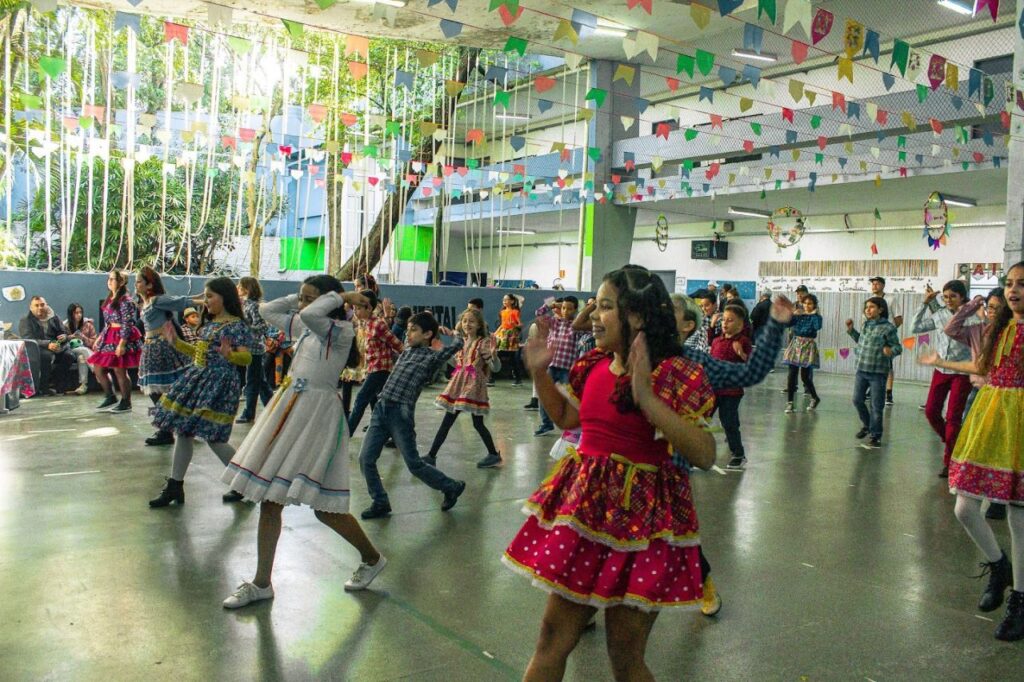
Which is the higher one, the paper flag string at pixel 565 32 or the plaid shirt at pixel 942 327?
the paper flag string at pixel 565 32

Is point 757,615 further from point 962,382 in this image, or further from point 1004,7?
point 1004,7

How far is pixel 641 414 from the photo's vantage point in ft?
7.52

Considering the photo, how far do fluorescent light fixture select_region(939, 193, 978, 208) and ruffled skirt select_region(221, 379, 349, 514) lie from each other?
601 inches

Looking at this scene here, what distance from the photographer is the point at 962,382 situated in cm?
702

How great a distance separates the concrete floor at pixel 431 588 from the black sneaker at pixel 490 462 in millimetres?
181

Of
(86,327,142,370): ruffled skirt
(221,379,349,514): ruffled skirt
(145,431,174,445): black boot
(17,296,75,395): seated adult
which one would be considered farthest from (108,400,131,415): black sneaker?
(221,379,349,514): ruffled skirt

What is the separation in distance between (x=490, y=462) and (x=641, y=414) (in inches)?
202

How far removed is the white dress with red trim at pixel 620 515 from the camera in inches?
87.8

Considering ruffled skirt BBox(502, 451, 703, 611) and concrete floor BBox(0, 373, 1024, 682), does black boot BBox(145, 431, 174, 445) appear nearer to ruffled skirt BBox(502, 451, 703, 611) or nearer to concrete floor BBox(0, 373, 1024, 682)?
concrete floor BBox(0, 373, 1024, 682)

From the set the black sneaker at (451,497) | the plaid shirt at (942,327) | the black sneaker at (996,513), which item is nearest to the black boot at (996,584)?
the black sneaker at (996,513)

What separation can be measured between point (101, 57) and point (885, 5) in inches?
459

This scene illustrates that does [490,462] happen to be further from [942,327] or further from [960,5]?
[960,5]

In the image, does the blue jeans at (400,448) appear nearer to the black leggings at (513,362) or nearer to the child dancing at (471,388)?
the child dancing at (471,388)

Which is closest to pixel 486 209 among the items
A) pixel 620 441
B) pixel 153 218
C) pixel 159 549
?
pixel 153 218
